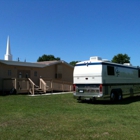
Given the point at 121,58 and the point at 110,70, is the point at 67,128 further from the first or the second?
the point at 121,58

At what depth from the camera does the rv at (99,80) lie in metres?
14.6

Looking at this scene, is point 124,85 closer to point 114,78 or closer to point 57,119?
point 114,78

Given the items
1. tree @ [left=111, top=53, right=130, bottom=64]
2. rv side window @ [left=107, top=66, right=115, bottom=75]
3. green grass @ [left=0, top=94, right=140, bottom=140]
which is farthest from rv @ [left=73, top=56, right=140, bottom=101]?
tree @ [left=111, top=53, right=130, bottom=64]

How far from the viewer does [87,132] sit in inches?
274

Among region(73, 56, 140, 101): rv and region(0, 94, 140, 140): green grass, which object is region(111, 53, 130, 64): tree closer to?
region(73, 56, 140, 101): rv

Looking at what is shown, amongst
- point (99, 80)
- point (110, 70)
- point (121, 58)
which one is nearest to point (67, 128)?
point (99, 80)

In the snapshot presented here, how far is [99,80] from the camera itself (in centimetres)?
1456

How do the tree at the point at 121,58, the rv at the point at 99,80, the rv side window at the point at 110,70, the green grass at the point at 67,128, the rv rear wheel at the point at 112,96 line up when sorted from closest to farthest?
the green grass at the point at 67,128 → the rv at the point at 99,80 → the rv side window at the point at 110,70 → the rv rear wheel at the point at 112,96 → the tree at the point at 121,58

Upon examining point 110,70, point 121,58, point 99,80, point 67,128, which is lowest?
point 67,128

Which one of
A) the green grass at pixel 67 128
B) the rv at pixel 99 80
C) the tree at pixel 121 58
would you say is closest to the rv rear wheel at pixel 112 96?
the rv at pixel 99 80

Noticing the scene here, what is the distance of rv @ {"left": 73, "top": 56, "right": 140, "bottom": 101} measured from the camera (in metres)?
14.6

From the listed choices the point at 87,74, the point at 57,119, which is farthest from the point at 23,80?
the point at 57,119

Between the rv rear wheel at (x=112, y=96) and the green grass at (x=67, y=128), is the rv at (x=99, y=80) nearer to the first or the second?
the rv rear wheel at (x=112, y=96)

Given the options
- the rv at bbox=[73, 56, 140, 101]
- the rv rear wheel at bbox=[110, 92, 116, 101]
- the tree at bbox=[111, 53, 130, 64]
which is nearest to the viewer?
the rv at bbox=[73, 56, 140, 101]
